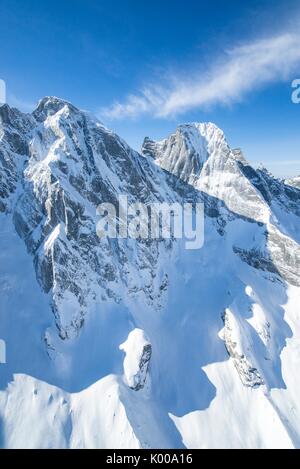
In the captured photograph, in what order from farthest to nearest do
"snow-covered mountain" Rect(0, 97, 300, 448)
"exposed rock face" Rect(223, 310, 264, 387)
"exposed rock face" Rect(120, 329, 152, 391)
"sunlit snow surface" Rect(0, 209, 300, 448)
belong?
"exposed rock face" Rect(223, 310, 264, 387) → "exposed rock face" Rect(120, 329, 152, 391) → "snow-covered mountain" Rect(0, 97, 300, 448) → "sunlit snow surface" Rect(0, 209, 300, 448)

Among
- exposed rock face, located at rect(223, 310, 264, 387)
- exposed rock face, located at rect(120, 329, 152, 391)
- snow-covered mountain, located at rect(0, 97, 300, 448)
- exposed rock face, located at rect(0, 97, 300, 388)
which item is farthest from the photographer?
exposed rock face, located at rect(0, 97, 300, 388)

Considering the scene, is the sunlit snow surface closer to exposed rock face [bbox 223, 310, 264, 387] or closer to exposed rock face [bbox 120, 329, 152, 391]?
exposed rock face [bbox 120, 329, 152, 391]

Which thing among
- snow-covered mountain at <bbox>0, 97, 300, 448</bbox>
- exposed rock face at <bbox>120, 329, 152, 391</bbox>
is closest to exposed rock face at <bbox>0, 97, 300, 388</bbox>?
snow-covered mountain at <bbox>0, 97, 300, 448</bbox>

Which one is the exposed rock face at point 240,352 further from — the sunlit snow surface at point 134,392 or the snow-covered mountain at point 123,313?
the sunlit snow surface at point 134,392

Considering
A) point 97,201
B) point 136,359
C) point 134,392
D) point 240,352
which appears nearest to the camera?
point 134,392

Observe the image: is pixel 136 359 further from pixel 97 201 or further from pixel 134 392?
pixel 97 201

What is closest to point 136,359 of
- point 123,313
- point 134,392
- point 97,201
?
point 134,392
